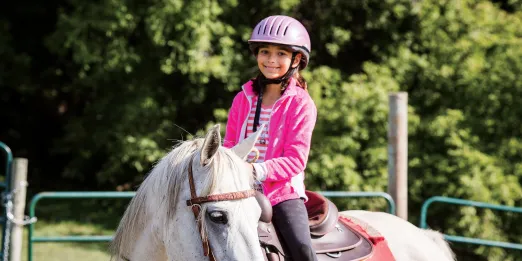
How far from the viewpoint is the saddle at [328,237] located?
2791 mm

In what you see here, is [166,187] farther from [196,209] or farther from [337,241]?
[337,241]

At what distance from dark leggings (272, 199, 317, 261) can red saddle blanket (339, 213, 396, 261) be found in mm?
493

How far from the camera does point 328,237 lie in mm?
3041

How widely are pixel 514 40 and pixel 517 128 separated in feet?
3.59

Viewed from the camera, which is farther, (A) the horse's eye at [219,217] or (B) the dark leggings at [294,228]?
(B) the dark leggings at [294,228]

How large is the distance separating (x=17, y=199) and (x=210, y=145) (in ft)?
11.2

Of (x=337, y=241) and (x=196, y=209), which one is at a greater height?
(x=196, y=209)

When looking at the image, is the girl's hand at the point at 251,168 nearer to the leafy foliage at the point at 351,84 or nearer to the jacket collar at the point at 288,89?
the jacket collar at the point at 288,89

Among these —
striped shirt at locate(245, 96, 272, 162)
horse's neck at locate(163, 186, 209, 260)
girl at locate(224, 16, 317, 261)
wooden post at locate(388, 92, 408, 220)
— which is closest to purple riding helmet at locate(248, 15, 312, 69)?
girl at locate(224, 16, 317, 261)

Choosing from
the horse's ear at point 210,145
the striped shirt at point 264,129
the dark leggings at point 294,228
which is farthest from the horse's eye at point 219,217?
the striped shirt at point 264,129

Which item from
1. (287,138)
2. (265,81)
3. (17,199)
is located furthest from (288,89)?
(17,199)

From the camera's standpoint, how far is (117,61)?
9008 millimetres

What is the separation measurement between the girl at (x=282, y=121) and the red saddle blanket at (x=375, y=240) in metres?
0.46

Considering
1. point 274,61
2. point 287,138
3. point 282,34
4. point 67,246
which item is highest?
point 282,34
